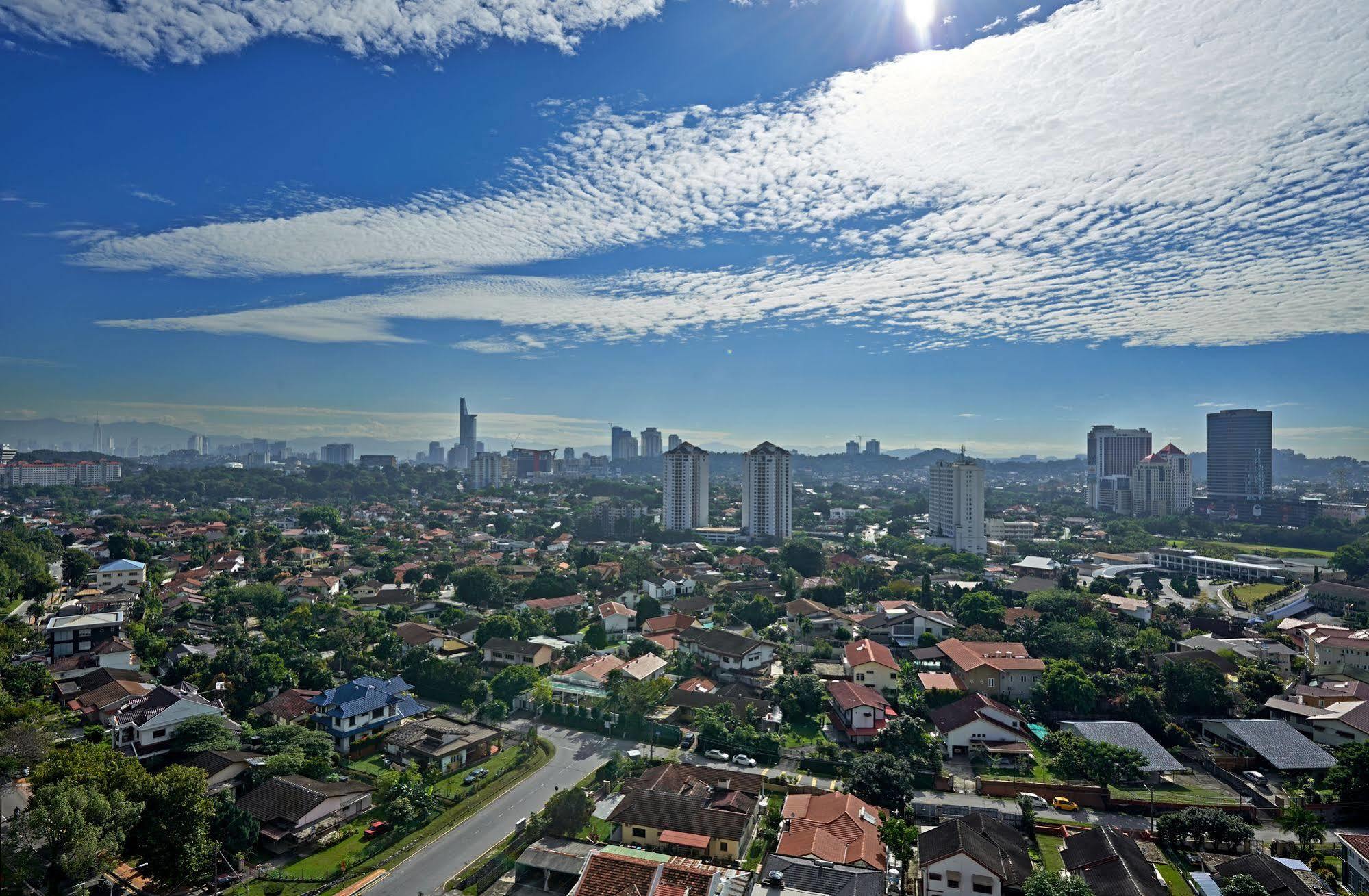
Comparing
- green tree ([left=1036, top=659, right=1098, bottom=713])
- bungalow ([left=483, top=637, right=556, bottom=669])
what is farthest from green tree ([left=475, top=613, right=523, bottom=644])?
green tree ([left=1036, top=659, right=1098, bottom=713])

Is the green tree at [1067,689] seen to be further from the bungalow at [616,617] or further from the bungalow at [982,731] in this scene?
the bungalow at [616,617]

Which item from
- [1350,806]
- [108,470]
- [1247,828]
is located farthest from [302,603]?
[108,470]

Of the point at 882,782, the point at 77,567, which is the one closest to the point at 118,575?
the point at 77,567

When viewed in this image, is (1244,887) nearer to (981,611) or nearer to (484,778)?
(484,778)

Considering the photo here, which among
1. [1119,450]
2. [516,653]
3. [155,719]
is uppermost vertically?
[1119,450]

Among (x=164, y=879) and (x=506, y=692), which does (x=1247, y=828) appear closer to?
(x=506, y=692)

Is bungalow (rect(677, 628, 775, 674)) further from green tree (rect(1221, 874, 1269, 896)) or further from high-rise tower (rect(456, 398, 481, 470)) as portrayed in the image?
high-rise tower (rect(456, 398, 481, 470))

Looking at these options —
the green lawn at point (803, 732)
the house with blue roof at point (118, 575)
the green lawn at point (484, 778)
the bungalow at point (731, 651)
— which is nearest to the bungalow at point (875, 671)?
the green lawn at point (803, 732)
